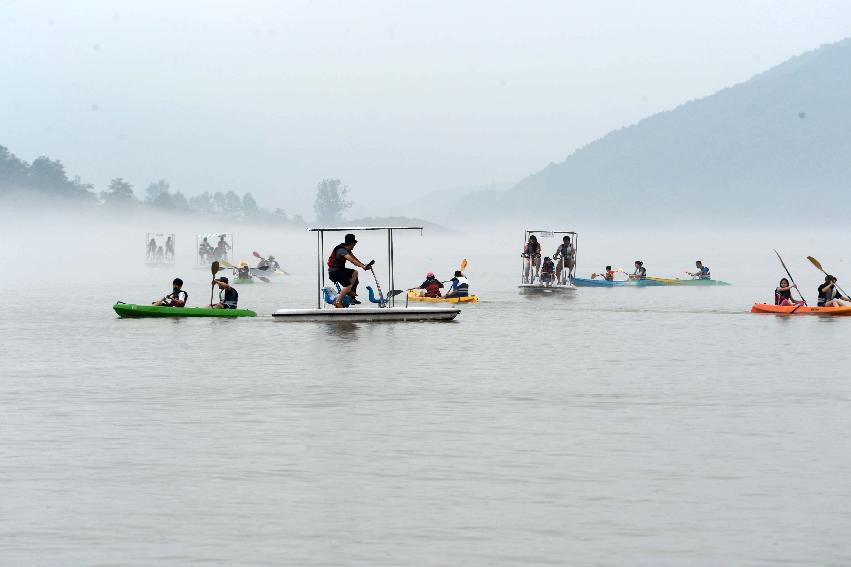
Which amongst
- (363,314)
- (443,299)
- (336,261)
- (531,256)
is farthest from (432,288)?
(336,261)

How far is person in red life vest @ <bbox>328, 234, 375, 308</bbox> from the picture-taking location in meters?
34.0

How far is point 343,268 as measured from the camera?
3528 cm

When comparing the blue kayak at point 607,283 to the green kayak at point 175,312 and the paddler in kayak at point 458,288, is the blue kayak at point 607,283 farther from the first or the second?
the green kayak at point 175,312

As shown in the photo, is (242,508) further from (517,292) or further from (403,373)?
(517,292)

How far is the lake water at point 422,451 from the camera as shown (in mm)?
12500

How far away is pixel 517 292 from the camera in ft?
207

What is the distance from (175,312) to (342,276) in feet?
22.0

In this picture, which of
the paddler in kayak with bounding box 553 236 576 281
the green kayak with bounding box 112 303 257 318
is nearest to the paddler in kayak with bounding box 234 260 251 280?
the paddler in kayak with bounding box 553 236 576 281

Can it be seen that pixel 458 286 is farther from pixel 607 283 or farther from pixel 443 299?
pixel 607 283

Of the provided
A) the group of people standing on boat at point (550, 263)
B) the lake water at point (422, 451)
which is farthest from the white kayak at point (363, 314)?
the group of people standing on boat at point (550, 263)

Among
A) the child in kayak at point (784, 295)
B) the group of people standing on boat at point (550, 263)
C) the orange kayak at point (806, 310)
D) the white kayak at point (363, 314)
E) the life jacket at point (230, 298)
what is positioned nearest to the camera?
the white kayak at point (363, 314)

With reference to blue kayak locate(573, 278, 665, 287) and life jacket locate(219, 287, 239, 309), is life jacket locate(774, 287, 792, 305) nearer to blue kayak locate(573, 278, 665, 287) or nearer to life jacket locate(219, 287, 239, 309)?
blue kayak locate(573, 278, 665, 287)

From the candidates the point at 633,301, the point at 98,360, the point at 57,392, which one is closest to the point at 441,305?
the point at 633,301

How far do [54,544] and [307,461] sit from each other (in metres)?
4.82
